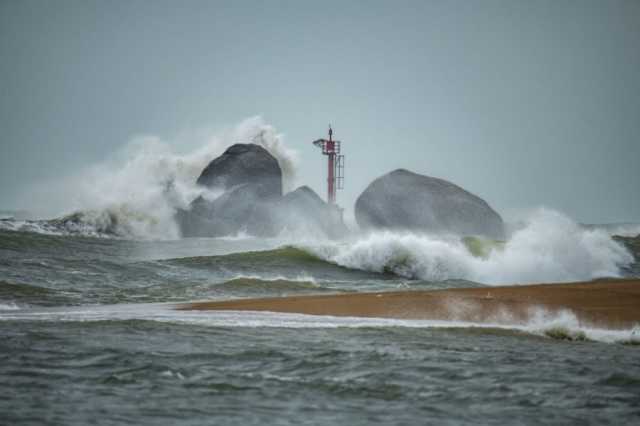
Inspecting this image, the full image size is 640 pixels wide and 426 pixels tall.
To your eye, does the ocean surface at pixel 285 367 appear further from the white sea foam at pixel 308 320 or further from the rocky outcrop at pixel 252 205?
the rocky outcrop at pixel 252 205

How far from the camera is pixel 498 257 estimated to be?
55.6 ft

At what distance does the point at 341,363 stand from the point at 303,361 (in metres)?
0.28

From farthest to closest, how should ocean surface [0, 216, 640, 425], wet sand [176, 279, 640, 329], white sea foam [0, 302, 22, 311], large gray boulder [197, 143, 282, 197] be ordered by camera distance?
large gray boulder [197, 143, 282, 197]
white sea foam [0, 302, 22, 311]
wet sand [176, 279, 640, 329]
ocean surface [0, 216, 640, 425]

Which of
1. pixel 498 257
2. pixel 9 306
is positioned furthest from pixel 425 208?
pixel 9 306

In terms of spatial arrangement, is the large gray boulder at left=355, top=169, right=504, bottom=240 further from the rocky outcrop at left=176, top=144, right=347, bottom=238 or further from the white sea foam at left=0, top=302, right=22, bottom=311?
the white sea foam at left=0, top=302, right=22, bottom=311

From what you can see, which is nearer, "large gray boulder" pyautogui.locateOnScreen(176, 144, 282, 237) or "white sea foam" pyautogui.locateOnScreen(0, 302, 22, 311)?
"white sea foam" pyautogui.locateOnScreen(0, 302, 22, 311)

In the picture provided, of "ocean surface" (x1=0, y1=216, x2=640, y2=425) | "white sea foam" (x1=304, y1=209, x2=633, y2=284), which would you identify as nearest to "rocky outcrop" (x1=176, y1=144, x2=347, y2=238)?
"white sea foam" (x1=304, y1=209, x2=633, y2=284)

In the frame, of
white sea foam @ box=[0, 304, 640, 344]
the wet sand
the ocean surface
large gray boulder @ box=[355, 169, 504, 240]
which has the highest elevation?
large gray boulder @ box=[355, 169, 504, 240]

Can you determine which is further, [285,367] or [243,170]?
[243,170]

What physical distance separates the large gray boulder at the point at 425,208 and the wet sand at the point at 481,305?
89.6 feet

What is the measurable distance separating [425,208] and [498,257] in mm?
20429

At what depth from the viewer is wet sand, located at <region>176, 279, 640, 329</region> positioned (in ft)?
23.4

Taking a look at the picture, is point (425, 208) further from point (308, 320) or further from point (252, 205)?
point (308, 320)

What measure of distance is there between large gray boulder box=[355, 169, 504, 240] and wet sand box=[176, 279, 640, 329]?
89.6ft
